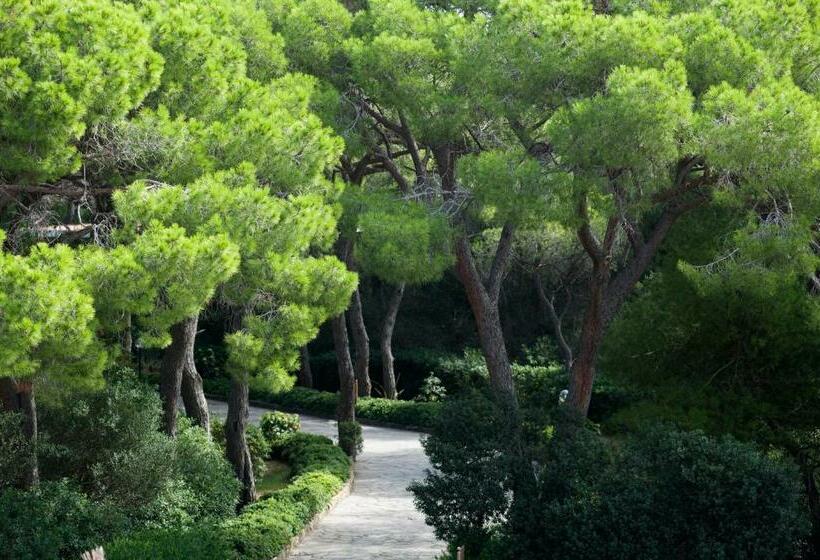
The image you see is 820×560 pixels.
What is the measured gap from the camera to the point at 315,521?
16469 mm

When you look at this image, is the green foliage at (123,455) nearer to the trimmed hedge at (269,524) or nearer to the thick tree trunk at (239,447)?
the trimmed hedge at (269,524)

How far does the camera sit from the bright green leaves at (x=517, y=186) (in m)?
14.3

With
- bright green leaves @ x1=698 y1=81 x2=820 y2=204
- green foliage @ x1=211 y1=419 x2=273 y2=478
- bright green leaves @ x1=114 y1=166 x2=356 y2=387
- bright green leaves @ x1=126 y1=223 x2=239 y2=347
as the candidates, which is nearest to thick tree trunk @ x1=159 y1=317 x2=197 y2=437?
bright green leaves @ x1=114 y1=166 x2=356 y2=387

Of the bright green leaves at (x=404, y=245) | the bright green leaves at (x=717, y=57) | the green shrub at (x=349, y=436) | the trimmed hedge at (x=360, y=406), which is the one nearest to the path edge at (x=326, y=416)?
the trimmed hedge at (x=360, y=406)

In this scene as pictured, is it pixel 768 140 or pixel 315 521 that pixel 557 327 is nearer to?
pixel 315 521

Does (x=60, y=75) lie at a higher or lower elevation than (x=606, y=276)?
higher

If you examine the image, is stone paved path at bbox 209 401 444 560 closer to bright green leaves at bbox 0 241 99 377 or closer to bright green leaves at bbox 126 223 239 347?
bright green leaves at bbox 126 223 239 347

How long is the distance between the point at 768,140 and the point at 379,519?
793 centimetres

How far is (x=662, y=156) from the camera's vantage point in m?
13.6

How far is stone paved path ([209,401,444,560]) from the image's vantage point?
15.0 metres

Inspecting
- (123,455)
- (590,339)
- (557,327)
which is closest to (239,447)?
(123,455)

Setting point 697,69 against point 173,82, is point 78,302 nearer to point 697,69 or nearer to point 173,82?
point 173,82

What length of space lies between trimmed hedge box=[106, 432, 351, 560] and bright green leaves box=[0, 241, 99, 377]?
7.15 feet

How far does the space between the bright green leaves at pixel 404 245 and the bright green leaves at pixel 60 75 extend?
435 centimetres
